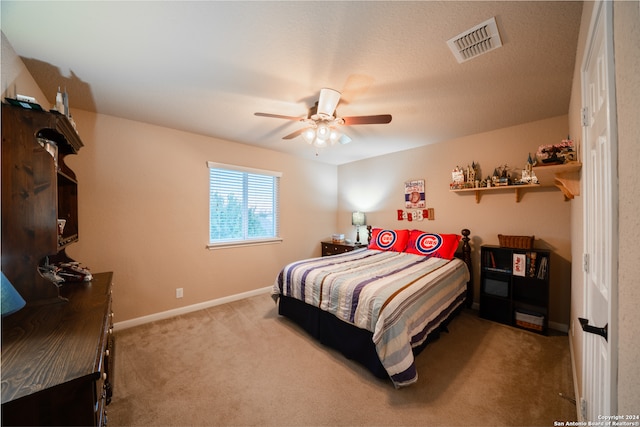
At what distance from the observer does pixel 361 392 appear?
1.74 m

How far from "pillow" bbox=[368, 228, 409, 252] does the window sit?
168 cm

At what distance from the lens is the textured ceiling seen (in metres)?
1.30

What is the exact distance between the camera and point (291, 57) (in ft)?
5.42

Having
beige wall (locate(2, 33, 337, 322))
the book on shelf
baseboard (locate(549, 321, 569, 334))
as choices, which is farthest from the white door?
beige wall (locate(2, 33, 337, 322))

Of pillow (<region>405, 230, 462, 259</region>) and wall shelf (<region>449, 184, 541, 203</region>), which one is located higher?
wall shelf (<region>449, 184, 541, 203</region>)

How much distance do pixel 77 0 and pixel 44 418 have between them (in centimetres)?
188

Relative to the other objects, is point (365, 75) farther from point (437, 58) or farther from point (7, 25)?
point (7, 25)

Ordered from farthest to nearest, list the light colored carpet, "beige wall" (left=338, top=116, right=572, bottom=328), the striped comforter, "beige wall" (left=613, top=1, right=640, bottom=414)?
1. "beige wall" (left=338, top=116, right=572, bottom=328)
2. the striped comforter
3. the light colored carpet
4. "beige wall" (left=613, top=1, right=640, bottom=414)

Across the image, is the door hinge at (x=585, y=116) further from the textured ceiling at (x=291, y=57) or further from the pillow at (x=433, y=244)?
the pillow at (x=433, y=244)

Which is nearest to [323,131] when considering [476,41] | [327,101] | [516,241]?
[327,101]

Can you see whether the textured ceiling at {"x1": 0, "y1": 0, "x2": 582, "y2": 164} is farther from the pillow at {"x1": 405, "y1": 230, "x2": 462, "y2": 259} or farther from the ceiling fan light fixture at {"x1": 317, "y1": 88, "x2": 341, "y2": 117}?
the pillow at {"x1": 405, "y1": 230, "x2": 462, "y2": 259}

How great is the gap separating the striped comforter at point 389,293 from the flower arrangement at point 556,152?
1326 mm

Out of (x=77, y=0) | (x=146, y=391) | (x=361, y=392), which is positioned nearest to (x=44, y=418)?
(x=146, y=391)

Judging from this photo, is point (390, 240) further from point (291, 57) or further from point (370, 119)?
point (291, 57)
